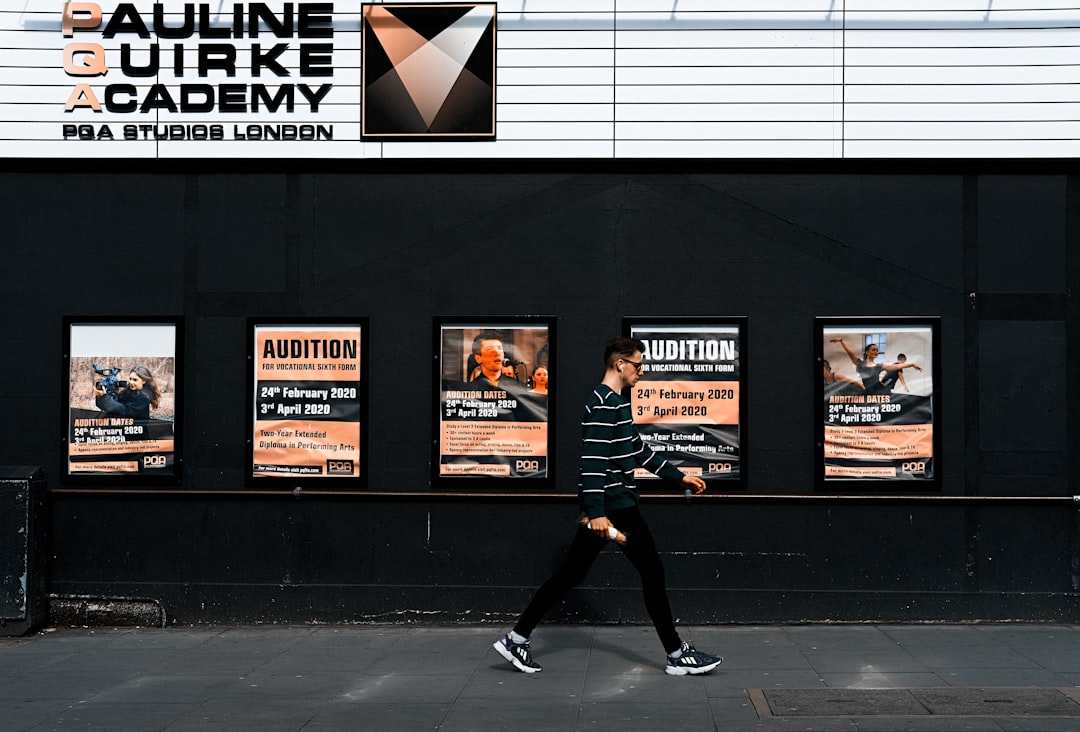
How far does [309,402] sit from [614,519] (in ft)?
10.4

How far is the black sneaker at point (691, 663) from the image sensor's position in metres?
7.77

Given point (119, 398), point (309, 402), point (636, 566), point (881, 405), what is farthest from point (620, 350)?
point (119, 398)

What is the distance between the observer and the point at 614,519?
7.91 meters

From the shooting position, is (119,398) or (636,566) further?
(119,398)

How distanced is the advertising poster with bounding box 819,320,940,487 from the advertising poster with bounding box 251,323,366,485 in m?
3.80

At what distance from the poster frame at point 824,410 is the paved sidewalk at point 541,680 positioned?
110 centimetres

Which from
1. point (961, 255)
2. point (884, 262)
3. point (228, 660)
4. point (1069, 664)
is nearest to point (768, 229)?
point (884, 262)

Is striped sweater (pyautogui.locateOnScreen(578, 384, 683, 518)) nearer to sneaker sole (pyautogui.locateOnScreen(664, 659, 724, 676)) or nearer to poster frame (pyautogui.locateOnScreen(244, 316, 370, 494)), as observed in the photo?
sneaker sole (pyautogui.locateOnScreen(664, 659, 724, 676))

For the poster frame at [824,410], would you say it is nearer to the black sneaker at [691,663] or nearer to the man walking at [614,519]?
Answer: the man walking at [614,519]

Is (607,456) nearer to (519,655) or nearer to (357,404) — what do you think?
(519,655)

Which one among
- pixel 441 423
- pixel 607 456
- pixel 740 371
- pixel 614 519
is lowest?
pixel 614 519

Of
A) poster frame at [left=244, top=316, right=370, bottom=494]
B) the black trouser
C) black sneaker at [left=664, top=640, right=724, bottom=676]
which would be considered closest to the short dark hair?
the black trouser

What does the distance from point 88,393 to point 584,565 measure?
4679 mm

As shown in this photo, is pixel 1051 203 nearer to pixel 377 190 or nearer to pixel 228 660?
pixel 377 190
